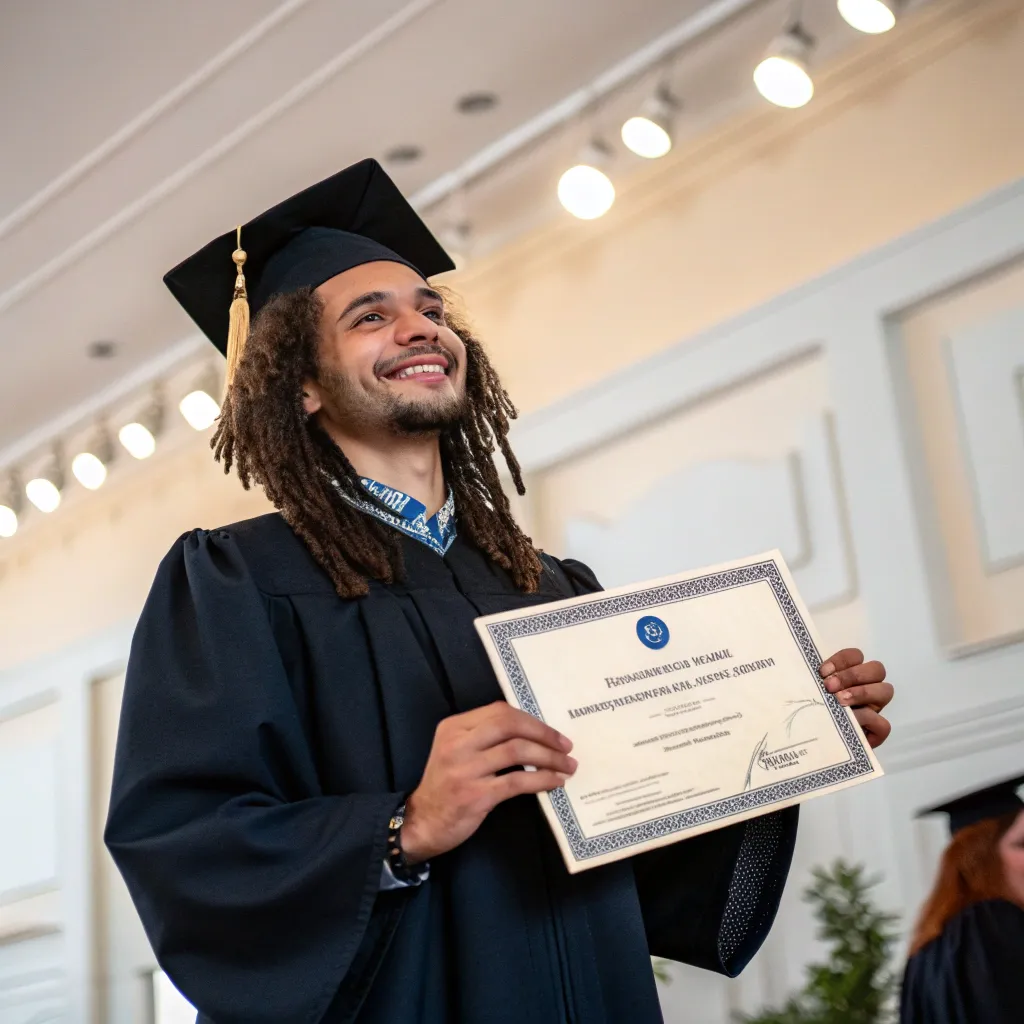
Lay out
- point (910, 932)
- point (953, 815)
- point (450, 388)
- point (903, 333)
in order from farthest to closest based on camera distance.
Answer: point (903, 333) → point (910, 932) → point (953, 815) → point (450, 388)

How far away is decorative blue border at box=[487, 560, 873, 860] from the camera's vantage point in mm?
1446

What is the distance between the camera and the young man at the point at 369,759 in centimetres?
145

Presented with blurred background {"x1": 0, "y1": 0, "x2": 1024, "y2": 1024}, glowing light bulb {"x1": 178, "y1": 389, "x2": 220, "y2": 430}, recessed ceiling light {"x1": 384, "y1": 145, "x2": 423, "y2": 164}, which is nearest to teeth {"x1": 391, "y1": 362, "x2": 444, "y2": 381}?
blurred background {"x1": 0, "y1": 0, "x2": 1024, "y2": 1024}

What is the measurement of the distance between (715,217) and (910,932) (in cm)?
195

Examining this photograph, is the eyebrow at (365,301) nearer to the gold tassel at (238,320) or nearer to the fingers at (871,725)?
the gold tassel at (238,320)

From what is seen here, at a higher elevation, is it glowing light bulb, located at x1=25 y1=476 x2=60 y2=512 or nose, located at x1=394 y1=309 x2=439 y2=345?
glowing light bulb, located at x1=25 y1=476 x2=60 y2=512

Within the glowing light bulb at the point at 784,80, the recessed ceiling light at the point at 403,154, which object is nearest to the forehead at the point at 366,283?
the glowing light bulb at the point at 784,80

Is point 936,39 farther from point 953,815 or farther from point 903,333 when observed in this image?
point 953,815

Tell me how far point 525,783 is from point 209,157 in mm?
3035

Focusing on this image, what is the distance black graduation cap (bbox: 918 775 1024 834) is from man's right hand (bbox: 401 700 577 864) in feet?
4.22

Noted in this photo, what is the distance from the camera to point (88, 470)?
5.15m

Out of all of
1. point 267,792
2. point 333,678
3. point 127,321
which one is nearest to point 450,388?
point 333,678

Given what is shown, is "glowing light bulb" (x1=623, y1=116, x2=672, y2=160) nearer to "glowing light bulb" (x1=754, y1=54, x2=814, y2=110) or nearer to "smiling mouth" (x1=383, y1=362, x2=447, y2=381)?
"glowing light bulb" (x1=754, y1=54, x2=814, y2=110)

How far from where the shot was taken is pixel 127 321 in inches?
193
